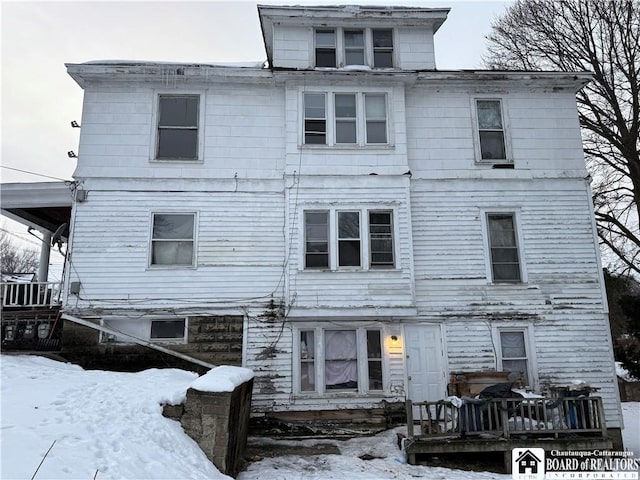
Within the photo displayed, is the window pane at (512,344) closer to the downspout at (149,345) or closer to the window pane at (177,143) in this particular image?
the downspout at (149,345)

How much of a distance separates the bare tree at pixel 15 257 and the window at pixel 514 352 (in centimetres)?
5352

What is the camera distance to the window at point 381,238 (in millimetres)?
11000

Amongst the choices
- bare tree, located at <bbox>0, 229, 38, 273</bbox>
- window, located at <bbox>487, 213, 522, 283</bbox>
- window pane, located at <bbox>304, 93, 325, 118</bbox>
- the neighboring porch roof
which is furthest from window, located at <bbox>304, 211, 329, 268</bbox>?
bare tree, located at <bbox>0, 229, 38, 273</bbox>

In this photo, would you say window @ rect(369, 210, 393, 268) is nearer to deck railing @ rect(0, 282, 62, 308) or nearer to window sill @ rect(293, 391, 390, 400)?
window sill @ rect(293, 391, 390, 400)

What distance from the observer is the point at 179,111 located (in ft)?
38.3

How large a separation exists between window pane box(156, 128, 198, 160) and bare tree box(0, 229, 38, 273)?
48299mm

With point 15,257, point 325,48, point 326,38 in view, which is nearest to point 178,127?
point 325,48

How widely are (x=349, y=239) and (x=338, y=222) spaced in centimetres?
49

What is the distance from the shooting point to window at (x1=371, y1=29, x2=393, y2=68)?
1238 cm

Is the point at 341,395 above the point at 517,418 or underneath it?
above

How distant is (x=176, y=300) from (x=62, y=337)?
2.67 metres

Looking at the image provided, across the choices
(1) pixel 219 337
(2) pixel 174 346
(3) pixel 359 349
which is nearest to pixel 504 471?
(3) pixel 359 349

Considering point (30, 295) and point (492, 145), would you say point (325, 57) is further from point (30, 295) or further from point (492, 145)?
point (30, 295)

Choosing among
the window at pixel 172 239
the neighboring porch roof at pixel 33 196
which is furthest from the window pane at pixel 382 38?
the neighboring porch roof at pixel 33 196
